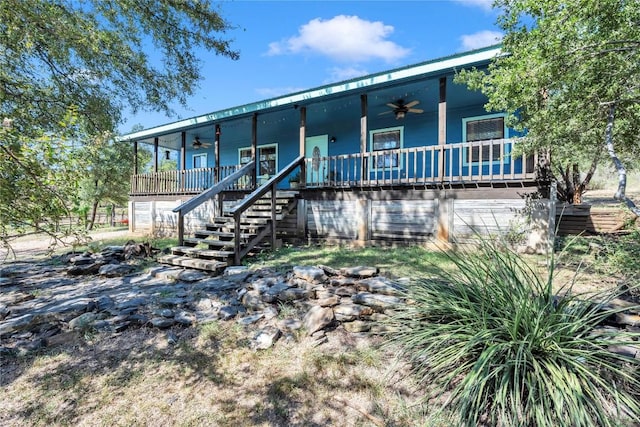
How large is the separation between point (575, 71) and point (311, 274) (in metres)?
4.08

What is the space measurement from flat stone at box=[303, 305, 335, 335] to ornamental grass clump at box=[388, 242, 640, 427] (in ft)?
2.72

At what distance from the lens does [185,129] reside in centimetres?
1155

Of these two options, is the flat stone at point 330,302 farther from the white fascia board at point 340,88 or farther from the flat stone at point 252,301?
the white fascia board at point 340,88

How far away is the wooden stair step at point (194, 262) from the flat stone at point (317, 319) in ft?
9.03

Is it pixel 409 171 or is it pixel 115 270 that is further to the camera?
pixel 409 171

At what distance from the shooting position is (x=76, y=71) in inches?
241

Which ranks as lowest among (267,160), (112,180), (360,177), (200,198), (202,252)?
(202,252)

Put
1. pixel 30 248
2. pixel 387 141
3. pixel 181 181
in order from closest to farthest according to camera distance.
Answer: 1. pixel 387 141
2. pixel 30 248
3. pixel 181 181

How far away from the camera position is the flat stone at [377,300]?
3.22 meters

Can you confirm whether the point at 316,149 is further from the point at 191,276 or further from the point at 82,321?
the point at 82,321

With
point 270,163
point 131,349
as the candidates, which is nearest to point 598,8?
point 131,349

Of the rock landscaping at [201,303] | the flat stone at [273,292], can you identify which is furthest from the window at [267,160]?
the flat stone at [273,292]

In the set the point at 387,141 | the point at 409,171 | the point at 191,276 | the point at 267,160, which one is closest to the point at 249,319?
the point at 191,276

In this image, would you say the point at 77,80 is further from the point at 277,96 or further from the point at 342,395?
the point at 342,395
